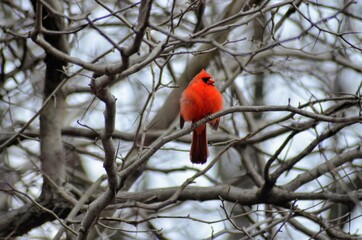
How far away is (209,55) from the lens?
24.2ft

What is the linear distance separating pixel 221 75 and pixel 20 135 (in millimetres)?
3263

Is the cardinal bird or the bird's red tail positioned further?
the bird's red tail

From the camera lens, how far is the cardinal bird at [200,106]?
5754mm

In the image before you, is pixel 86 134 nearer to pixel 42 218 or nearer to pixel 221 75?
pixel 42 218

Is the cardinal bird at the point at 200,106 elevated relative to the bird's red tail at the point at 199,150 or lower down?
elevated

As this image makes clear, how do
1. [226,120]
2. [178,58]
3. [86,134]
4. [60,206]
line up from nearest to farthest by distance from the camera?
[60,206] < [86,134] < [226,120] < [178,58]

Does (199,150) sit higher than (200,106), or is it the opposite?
(200,106)

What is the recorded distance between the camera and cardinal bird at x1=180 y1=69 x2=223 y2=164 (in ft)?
18.9

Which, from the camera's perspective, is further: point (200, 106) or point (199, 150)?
point (199, 150)

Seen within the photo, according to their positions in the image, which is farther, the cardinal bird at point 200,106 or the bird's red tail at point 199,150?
the bird's red tail at point 199,150

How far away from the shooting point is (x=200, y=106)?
18.8 feet

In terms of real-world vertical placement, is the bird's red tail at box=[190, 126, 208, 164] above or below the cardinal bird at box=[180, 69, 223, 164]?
below

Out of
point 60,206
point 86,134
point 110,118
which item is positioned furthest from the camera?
point 86,134

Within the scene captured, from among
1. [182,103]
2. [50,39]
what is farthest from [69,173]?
[182,103]
